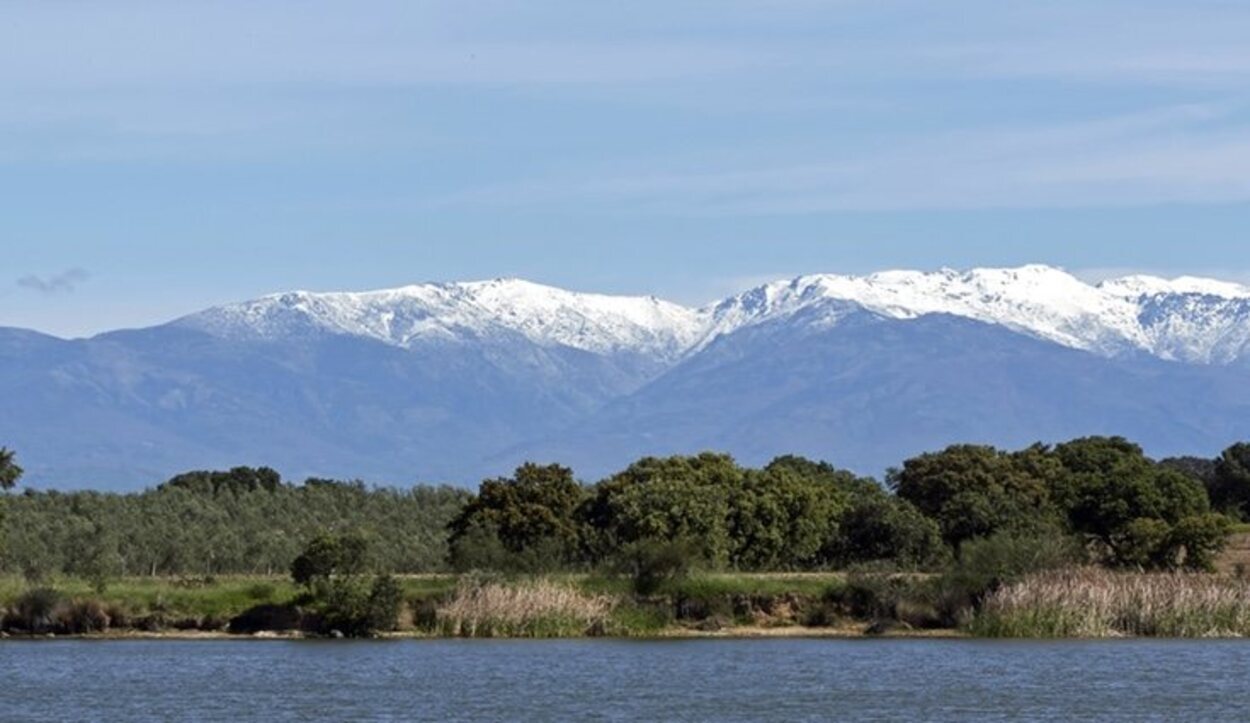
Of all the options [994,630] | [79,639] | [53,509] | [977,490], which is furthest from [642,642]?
[53,509]

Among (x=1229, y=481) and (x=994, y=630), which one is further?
(x=1229, y=481)

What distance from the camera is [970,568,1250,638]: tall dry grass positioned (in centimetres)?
9925

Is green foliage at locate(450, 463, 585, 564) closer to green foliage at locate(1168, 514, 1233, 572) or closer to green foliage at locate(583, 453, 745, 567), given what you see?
green foliage at locate(583, 453, 745, 567)

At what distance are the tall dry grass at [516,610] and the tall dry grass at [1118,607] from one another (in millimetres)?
16081

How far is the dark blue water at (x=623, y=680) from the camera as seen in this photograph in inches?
2721

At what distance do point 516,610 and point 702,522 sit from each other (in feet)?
40.2

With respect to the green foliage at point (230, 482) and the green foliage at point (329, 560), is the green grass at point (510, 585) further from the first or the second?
the green foliage at point (230, 482)

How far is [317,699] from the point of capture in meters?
72.1

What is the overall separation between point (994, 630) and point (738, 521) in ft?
52.9

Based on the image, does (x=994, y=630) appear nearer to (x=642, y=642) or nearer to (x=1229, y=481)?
(x=642, y=642)

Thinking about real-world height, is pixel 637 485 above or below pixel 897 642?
above

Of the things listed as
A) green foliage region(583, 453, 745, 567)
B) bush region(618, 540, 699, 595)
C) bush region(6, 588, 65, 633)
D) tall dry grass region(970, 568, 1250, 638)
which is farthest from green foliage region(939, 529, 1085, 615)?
bush region(6, 588, 65, 633)

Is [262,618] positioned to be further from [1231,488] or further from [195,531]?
[1231,488]

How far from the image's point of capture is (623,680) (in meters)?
79.6
